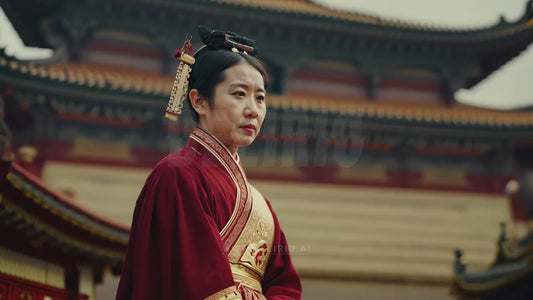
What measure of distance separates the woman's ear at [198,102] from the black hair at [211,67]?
18 millimetres

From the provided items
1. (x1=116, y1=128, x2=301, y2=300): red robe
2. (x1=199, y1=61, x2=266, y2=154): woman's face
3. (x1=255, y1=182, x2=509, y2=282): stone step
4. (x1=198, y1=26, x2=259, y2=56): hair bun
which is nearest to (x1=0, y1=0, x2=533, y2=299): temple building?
(x1=255, y1=182, x2=509, y2=282): stone step

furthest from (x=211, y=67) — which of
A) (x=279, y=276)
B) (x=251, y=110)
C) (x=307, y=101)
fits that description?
(x=307, y=101)

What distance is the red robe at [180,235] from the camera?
215cm

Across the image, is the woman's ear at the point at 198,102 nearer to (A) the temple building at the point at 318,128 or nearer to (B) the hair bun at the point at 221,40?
(B) the hair bun at the point at 221,40

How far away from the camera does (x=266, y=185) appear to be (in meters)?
11.4

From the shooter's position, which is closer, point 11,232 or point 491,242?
point 11,232

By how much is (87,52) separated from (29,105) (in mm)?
2252

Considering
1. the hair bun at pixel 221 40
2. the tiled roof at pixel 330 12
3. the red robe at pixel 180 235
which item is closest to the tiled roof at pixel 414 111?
the tiled roof at pixel 330 12

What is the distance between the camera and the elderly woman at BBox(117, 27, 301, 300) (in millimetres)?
2166

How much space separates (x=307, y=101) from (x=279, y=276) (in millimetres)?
9683

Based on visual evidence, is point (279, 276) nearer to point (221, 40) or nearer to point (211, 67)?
point (211, 67)

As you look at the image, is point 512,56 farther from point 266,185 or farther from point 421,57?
point 266,185

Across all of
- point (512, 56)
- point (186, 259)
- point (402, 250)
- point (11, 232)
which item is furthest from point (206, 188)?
point (512, 56)

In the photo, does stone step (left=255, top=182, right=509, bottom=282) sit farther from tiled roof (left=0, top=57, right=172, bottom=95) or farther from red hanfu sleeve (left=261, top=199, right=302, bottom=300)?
red hanfu sleeve (left=261, top=199, right=302, bottom=300)
